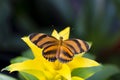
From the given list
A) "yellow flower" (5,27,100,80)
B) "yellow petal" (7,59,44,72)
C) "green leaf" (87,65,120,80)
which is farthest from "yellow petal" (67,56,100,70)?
"green leaf" (87,65,120,80)

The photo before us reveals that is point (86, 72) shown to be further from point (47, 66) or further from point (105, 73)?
point (105, 73)

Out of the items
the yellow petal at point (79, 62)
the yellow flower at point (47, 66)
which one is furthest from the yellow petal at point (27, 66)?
the yellow petal at point (79, 62)

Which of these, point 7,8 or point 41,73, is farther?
point 7,8

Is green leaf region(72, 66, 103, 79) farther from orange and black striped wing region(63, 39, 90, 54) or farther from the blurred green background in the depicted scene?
the blurred green background

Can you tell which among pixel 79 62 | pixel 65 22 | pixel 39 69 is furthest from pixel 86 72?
pixel 65 22

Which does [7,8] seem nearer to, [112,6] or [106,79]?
[112,6]

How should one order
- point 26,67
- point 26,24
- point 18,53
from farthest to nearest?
point 26,24
point 18,53
point 26,67

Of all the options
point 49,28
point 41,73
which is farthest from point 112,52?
point 41,73

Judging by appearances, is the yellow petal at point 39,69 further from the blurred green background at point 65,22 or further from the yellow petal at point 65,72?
the blurred green background at point 65,22
